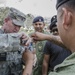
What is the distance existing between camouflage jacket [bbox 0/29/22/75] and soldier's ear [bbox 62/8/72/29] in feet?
4.85

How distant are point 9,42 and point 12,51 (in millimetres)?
120

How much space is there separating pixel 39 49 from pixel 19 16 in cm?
114

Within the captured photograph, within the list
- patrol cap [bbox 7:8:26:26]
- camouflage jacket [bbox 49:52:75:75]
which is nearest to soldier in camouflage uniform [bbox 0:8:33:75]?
patrol cap [bbox 7:8:26:26]

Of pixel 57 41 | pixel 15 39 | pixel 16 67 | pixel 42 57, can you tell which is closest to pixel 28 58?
pixel 16 67

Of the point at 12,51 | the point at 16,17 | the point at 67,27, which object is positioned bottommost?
the point at 12,51

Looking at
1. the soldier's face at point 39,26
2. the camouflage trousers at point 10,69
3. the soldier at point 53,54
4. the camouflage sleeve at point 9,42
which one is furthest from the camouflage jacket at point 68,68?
the soldier's face at point 39,26

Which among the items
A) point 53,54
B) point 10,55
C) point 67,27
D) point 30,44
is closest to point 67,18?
point 67,27

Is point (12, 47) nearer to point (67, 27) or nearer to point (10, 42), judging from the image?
point (10, 42)

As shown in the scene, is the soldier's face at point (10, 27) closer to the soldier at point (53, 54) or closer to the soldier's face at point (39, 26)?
the soldier at point (53, 54)

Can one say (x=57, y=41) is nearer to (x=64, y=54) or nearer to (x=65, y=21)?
(x=64, y=54)

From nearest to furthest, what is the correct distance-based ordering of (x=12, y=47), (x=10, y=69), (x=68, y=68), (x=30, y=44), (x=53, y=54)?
(x=68, y=68)
(x=12, y=47)
(x=30, y=44)
(x=10, y=69)
(x=53, y=54)

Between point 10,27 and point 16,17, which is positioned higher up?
point 16,17

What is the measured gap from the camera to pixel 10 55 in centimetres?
265

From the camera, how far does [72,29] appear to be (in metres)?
0.86
